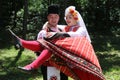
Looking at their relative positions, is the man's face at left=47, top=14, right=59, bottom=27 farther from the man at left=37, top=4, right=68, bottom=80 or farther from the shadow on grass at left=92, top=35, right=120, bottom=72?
the shadow on grass at left=92, top=35, right=120, bottom=72

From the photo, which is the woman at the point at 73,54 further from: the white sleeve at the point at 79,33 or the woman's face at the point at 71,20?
the woman's face at the point at 71,20

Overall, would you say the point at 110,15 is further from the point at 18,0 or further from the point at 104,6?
the point at 18,0

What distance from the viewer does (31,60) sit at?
42.5 feet

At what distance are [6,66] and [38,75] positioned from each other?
2314 mm

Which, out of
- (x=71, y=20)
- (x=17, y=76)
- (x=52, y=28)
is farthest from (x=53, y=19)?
(x=17, y=76)

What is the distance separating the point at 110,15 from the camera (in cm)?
2270

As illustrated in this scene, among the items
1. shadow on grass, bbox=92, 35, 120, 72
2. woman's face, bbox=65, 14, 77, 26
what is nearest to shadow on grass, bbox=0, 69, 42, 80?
shadow on grass, bbox=92, 35, 120, 72

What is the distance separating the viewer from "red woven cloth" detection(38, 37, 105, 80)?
482 centimetres

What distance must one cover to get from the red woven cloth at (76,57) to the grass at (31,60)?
12.6 feet

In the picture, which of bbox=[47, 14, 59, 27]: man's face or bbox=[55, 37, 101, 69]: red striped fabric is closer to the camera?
bbox=[55, 37, 101, 69]: red striped fabric

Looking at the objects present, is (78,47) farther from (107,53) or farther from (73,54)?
(107,53)

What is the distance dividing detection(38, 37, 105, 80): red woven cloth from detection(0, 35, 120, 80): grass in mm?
3831

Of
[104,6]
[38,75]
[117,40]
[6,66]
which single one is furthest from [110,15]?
[38,75]

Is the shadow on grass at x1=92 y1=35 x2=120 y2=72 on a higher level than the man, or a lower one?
lower
